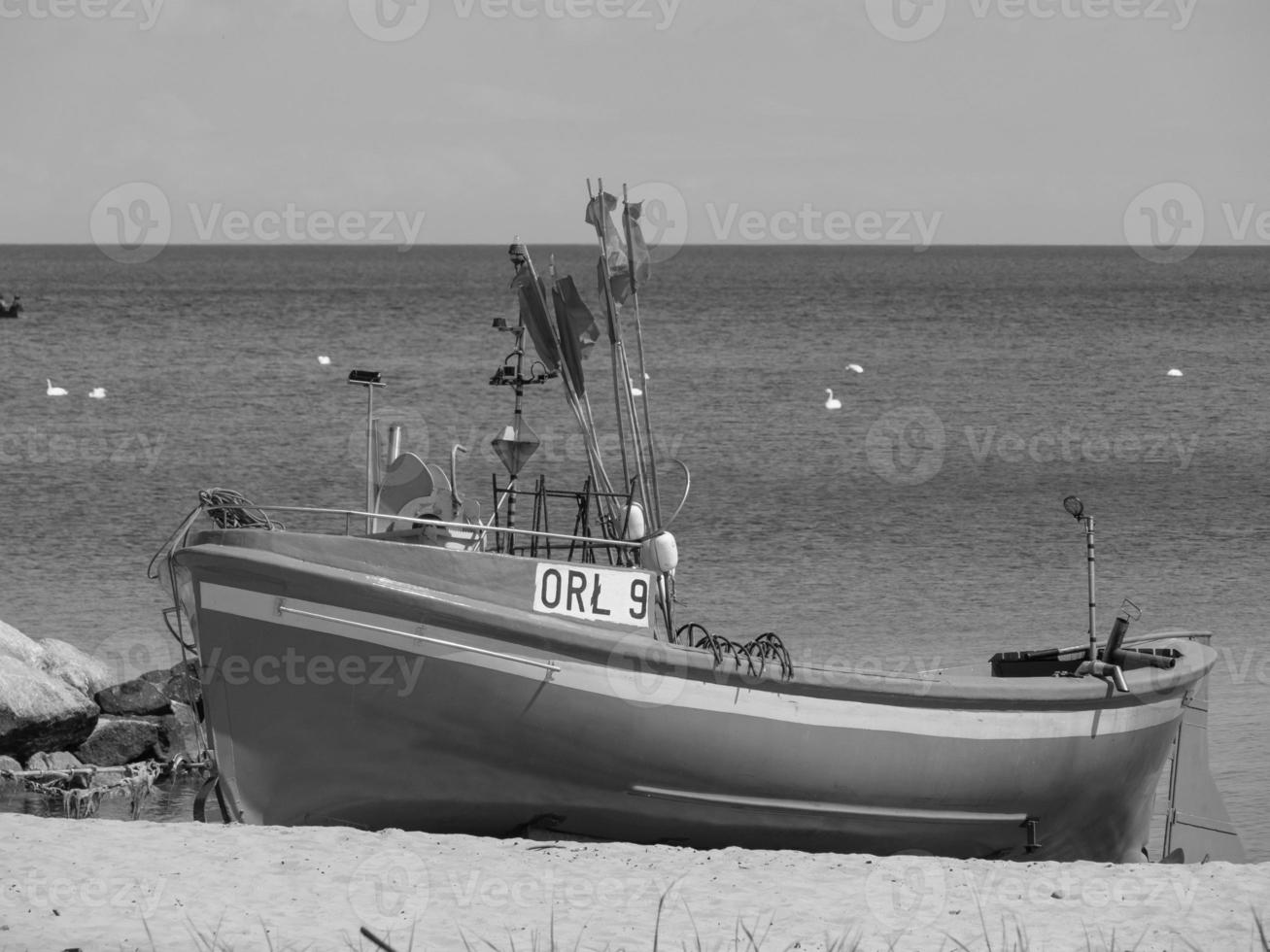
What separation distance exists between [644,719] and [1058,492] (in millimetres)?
21282

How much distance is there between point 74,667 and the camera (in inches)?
575

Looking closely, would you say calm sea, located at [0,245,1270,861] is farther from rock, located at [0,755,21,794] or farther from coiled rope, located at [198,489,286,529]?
coiled rope, located at [198,489,286,529]

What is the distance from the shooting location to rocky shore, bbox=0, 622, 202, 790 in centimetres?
1323

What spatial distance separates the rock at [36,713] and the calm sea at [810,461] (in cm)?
138

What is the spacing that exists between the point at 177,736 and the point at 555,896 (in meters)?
6.01

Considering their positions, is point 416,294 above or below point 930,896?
above

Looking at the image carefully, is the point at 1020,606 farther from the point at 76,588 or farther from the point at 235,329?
the point at 235,329

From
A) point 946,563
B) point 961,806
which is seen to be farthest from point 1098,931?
point 946,563

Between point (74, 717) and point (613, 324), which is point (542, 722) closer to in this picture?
point (613, 324)

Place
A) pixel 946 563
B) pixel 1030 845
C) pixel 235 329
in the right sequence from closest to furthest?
pixel 1030 845 → pixel 946 563 → pixel 235 329

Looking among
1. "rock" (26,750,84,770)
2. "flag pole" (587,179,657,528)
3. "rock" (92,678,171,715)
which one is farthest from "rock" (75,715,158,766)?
"flag pole" (587,179,657,528)

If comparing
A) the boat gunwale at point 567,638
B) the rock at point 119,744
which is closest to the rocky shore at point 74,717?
the rock at point 119,744

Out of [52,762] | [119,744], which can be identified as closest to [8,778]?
[52,762]

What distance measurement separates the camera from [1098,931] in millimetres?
8477
